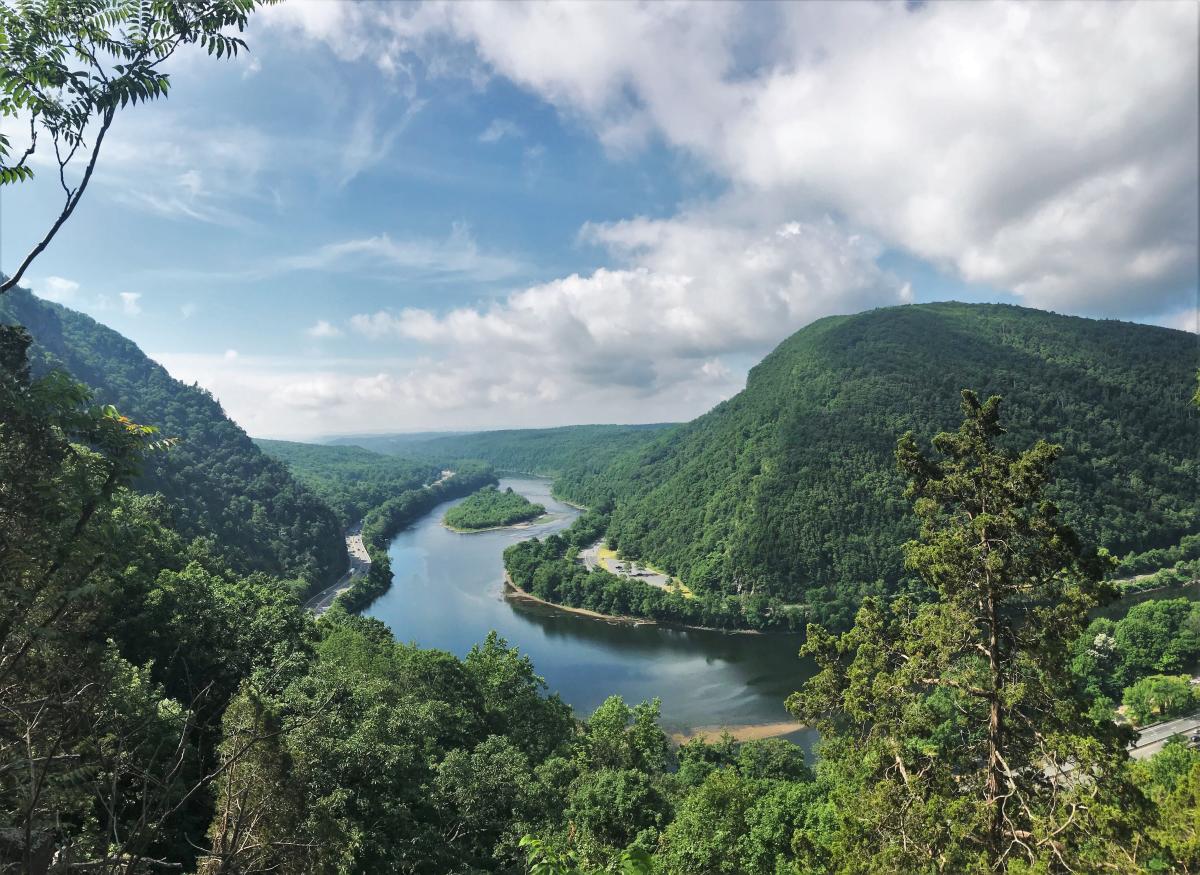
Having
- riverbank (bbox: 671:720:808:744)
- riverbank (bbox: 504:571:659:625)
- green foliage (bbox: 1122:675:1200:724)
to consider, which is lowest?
riverbank (bbox: 671:720:808:744)

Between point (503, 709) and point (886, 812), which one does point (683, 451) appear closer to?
point (503, 709)

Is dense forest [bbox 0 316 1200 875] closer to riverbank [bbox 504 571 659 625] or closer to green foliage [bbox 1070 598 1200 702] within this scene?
green foliage [bbox 1070 598 1200 702]

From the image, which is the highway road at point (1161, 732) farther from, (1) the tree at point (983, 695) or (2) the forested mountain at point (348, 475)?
(2) the forested mountain at point (348, 475)

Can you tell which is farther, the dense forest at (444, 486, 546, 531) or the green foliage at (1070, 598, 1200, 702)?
the dense forest at (444, 486, 546, 531)

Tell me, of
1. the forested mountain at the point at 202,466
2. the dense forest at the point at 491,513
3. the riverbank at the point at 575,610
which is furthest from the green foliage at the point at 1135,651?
the dense forest at the point at 491,513

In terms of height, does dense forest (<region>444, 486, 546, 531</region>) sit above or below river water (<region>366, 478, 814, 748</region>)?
above

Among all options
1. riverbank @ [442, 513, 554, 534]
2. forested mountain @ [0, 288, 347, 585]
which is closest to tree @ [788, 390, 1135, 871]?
forested mountain @ [0, 288, 347, 585]

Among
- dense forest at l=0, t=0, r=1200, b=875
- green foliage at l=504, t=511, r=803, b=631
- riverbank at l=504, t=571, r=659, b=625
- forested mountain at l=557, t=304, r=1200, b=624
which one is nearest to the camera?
dense forest at l=0, t=0, r=1200, b=875
